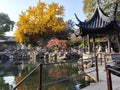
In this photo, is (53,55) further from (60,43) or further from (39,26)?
(39,26)

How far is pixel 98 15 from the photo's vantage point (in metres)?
17.1

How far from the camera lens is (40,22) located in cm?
4109

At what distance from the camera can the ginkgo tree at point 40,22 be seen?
40.8m

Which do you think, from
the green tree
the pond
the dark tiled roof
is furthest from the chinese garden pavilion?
the green tree

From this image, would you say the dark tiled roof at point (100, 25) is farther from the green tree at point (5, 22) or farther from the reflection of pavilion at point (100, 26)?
the green tree at point (5, 22)

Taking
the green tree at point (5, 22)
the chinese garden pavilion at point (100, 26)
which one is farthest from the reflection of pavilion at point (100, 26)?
the green tree at point (5, 22)

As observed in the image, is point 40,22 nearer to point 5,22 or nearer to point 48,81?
point 5,22

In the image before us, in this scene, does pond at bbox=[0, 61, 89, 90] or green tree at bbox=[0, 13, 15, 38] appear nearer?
pond at bbox=[0, 61, 89, 90]

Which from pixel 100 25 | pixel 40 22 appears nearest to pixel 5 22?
pixel 40 22

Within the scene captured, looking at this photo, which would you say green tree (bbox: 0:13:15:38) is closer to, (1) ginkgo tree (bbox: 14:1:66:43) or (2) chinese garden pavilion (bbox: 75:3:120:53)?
(1) ginkgo tree (bbox: 14:1:66:43)

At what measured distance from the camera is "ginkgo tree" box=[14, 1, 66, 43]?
40.8 m

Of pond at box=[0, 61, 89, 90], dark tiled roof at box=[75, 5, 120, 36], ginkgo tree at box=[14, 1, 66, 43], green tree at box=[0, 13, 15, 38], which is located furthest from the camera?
green tree at box=[0, 13, 15, 38]

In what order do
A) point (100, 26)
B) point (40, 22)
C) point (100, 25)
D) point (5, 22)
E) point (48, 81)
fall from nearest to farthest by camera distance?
1. point (48, 81)
2. point (100, 26)
3. point (100, 25)
4. point (40, 22)
5. point (5, 22)

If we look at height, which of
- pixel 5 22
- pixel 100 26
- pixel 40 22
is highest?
pixel 5 22
